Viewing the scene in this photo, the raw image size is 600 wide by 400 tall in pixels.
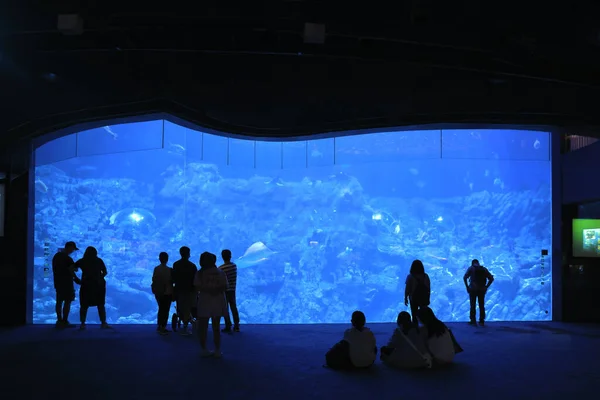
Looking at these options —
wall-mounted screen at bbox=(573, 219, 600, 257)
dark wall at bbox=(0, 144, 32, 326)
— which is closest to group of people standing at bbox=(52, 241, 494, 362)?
dark wall at bbox=(0, 144, 32, 326)

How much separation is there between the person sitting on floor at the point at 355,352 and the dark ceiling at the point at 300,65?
3666 mm

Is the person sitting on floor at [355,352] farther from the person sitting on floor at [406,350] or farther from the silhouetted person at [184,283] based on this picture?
→ the silhouetted person at [184,283]

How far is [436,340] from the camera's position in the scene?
5.86 m

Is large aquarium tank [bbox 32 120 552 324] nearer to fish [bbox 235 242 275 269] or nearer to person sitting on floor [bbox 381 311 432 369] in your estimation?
fish [bbox 235 242 275 269]

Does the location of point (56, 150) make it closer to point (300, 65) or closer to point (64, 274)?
point (64, 274)

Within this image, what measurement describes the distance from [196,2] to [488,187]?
2922 cm

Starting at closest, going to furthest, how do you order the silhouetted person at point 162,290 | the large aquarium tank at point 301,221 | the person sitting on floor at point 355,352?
the person sitting on floor at point 355,352 < the silhouetted person at point 162,290 < the large aquarium tank at point 301,221

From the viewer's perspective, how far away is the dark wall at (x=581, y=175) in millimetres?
9898

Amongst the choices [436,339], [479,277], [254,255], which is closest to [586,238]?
[479,277]

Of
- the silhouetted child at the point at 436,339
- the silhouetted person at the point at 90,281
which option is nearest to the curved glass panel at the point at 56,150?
the silhouetted person at the point at 90,281

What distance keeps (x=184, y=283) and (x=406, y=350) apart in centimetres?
418

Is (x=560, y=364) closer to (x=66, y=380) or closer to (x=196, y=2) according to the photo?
(x=66, y=380)

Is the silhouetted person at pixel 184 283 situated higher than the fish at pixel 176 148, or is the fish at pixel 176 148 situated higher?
the fish at pixel 176 148

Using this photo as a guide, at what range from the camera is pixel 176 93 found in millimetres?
9508
